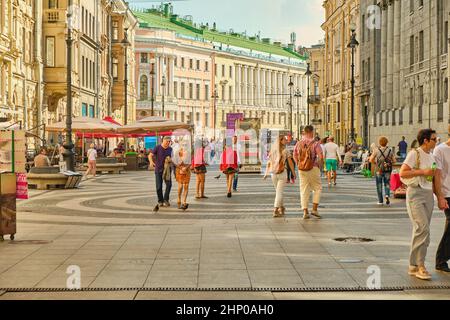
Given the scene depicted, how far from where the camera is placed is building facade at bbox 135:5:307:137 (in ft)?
416

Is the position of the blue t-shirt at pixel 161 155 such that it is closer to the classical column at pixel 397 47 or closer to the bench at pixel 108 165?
the bench at pixel 108 165

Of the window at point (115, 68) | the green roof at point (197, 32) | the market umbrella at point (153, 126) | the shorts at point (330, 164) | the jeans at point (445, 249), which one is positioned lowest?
the jeans at point (445, 249)

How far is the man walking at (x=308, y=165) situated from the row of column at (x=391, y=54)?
3910cm

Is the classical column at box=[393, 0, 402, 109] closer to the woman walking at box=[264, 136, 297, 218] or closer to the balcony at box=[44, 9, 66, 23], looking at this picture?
the balcony at box=[44, 9, 66, 23]

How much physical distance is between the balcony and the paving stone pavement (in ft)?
99.3

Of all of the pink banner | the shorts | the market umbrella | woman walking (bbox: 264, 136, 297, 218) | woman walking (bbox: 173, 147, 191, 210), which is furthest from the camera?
the market umbrella

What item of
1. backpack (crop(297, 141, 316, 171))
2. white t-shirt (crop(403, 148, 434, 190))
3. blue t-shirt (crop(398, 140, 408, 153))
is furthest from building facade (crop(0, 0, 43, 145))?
white t-shirt (crop(403, 148, 434, 190))

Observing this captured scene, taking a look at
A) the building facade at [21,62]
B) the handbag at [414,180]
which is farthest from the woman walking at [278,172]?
the building facade at [21,62]

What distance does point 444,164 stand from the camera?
11.1m

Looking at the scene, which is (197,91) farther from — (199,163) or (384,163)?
(384,163)

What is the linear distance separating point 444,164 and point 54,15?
142ft

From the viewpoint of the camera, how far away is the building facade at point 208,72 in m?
127
